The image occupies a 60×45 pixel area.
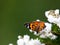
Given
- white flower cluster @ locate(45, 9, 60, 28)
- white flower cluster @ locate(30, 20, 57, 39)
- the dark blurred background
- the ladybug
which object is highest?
the dark blurred background

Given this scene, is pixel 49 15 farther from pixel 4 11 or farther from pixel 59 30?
pixel 4 11

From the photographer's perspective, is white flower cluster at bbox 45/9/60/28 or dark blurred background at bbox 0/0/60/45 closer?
white flower cluster at bbox 45/9/60/28

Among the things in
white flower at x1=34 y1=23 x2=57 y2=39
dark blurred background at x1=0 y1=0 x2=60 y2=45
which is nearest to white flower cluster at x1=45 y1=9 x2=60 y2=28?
white flower at x1=34 y1=23 x2=57 y2=39

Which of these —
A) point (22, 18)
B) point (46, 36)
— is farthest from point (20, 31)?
point (46, 36)

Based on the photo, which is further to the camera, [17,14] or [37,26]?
[17,14]

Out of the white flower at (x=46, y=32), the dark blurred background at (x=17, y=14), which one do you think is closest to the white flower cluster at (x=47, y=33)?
the white flower at (x=46, y=32)

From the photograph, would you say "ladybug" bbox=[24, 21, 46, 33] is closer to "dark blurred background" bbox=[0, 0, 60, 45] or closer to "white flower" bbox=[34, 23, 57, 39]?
"white flower" bbox=[34, 23, 57, 39]

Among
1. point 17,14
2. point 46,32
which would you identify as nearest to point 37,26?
point 46,32

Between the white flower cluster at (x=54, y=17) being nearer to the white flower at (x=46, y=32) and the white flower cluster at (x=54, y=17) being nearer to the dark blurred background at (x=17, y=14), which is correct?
the white flower at (x=46, y=32)

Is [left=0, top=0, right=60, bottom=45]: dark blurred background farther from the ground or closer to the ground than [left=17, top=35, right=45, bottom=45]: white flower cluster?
farther from the ground

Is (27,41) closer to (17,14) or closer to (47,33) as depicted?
(47,33)
